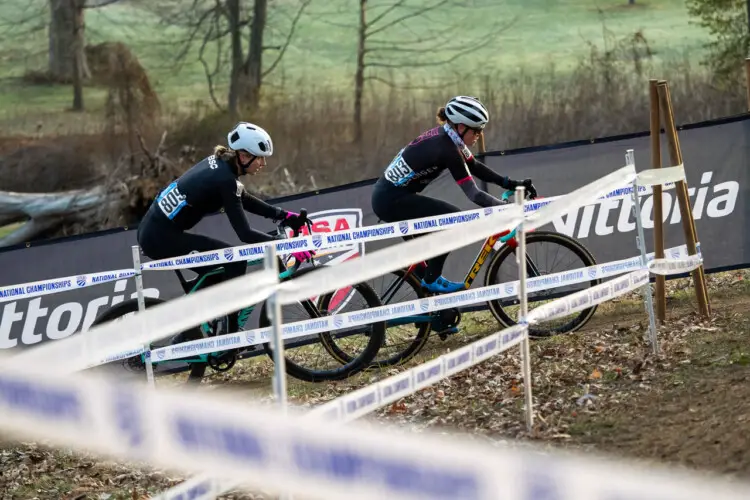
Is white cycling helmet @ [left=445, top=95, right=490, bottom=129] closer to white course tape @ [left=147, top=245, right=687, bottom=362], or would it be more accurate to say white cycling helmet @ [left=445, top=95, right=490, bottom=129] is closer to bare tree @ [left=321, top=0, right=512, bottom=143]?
white course tape @ [left=147, top=245, right=687, bottom=362]

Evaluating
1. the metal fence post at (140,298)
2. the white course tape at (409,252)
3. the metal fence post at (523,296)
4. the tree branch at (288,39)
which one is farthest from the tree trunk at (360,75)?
the metal fence post at (523,296)

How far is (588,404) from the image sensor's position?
6.92m

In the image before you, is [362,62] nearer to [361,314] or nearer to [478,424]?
[361,314]

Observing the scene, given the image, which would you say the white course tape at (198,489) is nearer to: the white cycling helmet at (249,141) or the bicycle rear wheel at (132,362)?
the bicycle rear wheel at (132,362)

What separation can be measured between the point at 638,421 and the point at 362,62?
52.8 ft

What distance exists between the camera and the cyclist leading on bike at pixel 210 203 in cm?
809

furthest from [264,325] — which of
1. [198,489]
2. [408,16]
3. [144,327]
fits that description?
[408,16]

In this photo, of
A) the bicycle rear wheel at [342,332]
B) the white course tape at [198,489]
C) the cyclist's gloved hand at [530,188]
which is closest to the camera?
the white course tape at [198,489]

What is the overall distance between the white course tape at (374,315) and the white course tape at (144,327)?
11.8 feet

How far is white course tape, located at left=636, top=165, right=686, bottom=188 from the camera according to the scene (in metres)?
7.91

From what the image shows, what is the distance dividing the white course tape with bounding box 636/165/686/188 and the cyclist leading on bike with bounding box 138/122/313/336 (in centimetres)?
255

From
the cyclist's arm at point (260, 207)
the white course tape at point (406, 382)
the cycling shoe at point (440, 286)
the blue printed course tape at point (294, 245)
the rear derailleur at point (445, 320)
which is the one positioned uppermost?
the cyclist's arm at point (260, 207)

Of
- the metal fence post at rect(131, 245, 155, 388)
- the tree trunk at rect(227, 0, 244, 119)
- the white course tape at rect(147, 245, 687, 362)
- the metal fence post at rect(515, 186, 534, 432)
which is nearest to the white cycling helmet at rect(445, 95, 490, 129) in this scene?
the white course tape at rect(147, 245, 687, 362)

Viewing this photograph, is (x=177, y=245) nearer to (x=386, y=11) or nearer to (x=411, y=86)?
(x=411, y=86)
